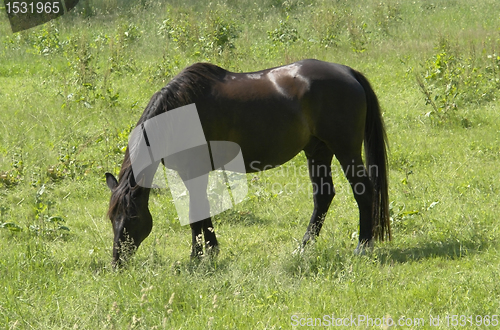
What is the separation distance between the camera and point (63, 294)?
3908mm

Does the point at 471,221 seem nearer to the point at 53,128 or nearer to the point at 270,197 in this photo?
the point at 270,197

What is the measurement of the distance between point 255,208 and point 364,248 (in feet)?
5.51

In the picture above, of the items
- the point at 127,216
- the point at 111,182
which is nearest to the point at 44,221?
the point at 111,182

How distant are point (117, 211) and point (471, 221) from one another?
124 inches

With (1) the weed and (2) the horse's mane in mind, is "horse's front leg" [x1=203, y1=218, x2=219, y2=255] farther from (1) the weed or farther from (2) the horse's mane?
(1) the weed

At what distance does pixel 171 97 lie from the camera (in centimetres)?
446

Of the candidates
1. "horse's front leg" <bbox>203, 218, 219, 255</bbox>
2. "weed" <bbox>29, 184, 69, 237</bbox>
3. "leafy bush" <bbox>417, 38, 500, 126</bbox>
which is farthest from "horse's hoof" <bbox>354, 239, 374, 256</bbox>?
"leafy bush" <bbox>417, 38, 500, 126</bbox>

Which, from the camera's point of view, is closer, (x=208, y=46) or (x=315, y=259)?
(x=315, y=259)

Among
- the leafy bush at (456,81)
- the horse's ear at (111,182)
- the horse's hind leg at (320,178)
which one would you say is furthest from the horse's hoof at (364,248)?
the leafy bush at (456,81)

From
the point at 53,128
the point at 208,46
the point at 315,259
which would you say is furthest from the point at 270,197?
the point at 208,46

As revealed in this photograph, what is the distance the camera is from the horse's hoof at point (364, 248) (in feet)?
14.9

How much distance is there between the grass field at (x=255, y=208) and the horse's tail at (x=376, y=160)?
0.22 m

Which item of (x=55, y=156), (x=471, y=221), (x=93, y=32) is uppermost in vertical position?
(x=93, y=32)

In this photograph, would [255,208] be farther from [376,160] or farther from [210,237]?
[376,160]
